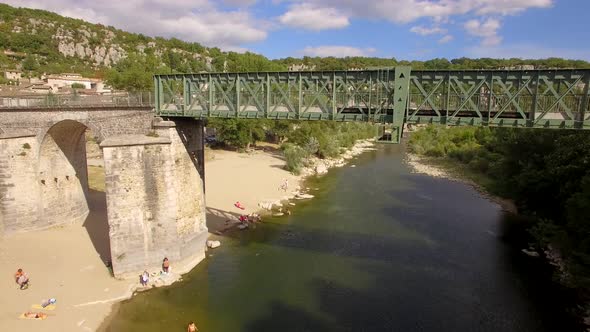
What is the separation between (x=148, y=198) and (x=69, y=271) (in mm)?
4738

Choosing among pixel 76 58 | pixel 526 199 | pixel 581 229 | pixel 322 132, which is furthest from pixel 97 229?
pixel 76 58

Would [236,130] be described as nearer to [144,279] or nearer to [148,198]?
[148,198]

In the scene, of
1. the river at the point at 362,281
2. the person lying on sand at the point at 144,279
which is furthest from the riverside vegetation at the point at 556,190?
the person lying on sand at the point at 144,279

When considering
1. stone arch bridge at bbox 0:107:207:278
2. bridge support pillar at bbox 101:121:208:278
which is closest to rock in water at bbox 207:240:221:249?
stone arch bridge at bbox 0:107:207:278

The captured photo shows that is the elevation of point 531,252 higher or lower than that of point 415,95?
lower

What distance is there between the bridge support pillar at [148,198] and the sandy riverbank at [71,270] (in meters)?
1.39

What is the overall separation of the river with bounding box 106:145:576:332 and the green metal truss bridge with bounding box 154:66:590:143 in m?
7.06

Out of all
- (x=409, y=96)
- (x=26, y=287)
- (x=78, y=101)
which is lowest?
(x=26, y=287)

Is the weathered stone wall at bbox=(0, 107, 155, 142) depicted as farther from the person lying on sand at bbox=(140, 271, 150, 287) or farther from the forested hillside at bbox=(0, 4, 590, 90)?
the forested hillside at bbox=(0, 4, 590, 90)

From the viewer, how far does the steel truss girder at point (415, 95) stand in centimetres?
1199

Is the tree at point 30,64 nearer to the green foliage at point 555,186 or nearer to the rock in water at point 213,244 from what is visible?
the rock in water at point 213,244

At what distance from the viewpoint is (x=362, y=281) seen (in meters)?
17.5

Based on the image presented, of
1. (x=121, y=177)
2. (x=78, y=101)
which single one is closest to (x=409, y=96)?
(x=121, y=177)

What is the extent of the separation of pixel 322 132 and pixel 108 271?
35.7 metres
